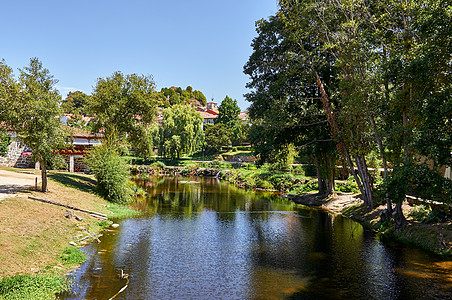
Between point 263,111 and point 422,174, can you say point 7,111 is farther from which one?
point 422,174

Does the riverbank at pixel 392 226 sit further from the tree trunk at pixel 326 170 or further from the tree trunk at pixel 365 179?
the tree trunk at pixel 326 170

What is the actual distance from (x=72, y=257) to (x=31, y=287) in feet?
12.7

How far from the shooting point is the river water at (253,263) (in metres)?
12.9

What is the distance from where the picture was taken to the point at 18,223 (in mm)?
16875

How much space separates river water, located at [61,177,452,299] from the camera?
12.9 m

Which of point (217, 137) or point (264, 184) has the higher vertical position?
point (217, 137)

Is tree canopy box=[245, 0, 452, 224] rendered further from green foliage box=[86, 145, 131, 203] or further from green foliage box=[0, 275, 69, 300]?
green foliage box=[0, 275, 69, 300]

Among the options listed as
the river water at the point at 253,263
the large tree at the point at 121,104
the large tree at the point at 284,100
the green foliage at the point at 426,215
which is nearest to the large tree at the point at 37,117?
the river water at the point at 253,263

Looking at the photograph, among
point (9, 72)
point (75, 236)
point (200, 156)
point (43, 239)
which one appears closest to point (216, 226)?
point (75, 236)

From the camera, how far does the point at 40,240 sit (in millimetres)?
15945

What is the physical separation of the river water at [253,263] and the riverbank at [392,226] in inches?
36.3

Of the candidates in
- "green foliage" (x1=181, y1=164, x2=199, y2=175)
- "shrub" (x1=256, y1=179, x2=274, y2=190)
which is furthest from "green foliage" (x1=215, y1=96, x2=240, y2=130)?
"shrub" (x1=256, y1=179, x2=274, y2=190)

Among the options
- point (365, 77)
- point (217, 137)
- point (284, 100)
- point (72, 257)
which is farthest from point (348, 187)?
point (217, 137)

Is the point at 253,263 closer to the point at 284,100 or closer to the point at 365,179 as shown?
the point at 365,179
